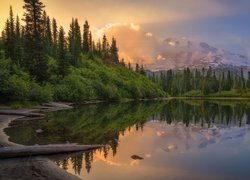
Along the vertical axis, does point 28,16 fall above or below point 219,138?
above

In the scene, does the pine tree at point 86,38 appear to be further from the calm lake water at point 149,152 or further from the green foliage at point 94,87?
the calm lake water at point 149,152

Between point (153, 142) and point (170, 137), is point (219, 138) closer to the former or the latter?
point (170, 137)

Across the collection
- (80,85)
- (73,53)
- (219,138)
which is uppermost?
(73,53)

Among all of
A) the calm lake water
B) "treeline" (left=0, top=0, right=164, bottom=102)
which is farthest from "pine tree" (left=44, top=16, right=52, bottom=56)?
the calm lake water

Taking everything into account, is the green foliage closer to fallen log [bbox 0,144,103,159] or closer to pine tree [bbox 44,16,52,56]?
pine tree [bbox 44,16,52,56]

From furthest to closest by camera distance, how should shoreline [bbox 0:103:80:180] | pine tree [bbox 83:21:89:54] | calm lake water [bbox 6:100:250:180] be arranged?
pine tree [bbox 83:21:89:54]
calm lake water [bbox 6:100:250:180]
shoreline [bbox 0:103:80:180]

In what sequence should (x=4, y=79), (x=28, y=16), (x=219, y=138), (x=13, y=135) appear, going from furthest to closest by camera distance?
(x=28, y=16)
(x=4, y=79)
(x=219, y=138)
(x=13, y=135)

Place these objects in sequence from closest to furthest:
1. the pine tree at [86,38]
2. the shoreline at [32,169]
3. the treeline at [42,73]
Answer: the shoreline at [32,169] < the treeline at [42,73] < the pine tree at [86,38]

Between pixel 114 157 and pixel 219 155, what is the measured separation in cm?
762

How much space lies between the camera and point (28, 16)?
76.7 m

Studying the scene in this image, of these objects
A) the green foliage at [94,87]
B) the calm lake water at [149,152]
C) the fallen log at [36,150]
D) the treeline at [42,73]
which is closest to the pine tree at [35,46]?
the treeline at [42,73]

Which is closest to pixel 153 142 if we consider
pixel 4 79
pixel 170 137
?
pixel 170 137

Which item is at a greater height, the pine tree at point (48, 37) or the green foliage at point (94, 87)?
the pine tree at point (48, 37)

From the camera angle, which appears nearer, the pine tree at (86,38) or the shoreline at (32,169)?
the shoreline at (32,169)
